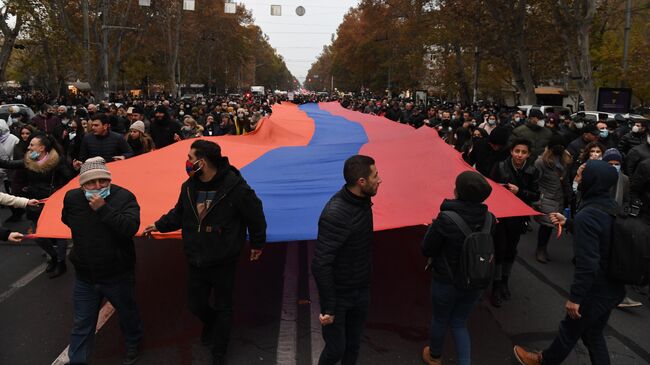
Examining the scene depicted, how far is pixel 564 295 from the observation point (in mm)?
5469

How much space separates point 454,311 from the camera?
11.7ft

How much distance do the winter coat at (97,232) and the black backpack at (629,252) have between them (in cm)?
326

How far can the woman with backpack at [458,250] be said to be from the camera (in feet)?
10.6

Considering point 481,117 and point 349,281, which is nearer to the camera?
point 349,281

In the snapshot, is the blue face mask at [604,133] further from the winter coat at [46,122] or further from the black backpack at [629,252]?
the winter coat at [46,122]

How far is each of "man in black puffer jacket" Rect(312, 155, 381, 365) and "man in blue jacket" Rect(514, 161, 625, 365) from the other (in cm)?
136

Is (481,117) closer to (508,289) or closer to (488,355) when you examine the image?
(508,289)

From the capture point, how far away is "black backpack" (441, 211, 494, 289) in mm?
3189

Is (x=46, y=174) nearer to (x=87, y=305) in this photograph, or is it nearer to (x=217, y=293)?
(x=87, y=305)

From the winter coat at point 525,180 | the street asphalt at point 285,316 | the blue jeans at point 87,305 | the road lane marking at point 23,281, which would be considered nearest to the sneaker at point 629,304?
the street asphalt at point 285,316

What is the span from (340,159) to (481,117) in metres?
11.6

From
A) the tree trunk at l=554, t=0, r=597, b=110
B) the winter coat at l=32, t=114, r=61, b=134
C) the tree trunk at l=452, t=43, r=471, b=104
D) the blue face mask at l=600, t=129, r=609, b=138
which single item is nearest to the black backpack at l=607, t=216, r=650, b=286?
the blue face mask at l=600, t=129, r=609, b=138

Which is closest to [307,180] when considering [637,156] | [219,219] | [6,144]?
[219,219]

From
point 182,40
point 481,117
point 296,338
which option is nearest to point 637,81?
point 481,117
